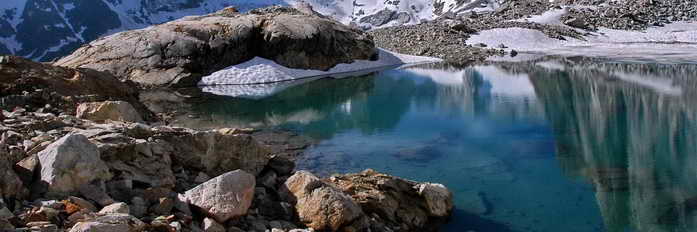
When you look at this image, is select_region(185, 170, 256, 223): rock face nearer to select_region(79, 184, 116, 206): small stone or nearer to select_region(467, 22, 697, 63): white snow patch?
select_region(79, 184, 116, 206): small stone

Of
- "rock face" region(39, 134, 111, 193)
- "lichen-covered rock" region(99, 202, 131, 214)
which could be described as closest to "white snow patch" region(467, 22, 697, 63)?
"rock face" region(39, 134, 111, 193)

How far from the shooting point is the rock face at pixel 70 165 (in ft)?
29.0

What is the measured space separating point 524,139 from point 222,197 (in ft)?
45.4

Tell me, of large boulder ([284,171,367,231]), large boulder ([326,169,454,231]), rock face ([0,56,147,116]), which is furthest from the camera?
rock face ([0,56,147,116])

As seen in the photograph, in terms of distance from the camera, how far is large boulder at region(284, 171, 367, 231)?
1062 centimetres

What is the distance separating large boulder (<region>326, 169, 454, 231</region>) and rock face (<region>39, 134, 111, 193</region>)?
15.6 ft

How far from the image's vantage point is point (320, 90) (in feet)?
130

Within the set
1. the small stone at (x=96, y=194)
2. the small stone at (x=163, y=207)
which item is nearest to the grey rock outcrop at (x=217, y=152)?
the small stone at (x=163, y=207)

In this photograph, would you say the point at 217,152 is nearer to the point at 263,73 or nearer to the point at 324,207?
the point at 324,207

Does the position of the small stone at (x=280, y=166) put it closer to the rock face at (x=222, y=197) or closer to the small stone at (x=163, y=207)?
the rock face at (x=222, y=197)

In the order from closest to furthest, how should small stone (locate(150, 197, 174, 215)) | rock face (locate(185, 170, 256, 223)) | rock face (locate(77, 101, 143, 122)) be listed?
small stone (locate(150, 197, 174, 215)) → rock face (locate(185, 170, 256, 223)) → rock face (locate(77, 101, 143, 122))

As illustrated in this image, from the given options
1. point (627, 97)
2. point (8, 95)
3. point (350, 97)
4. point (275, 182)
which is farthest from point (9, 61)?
point (627, 97)

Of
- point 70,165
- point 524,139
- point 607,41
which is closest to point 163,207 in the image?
point 70,165

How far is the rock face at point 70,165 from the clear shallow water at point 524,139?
6627 millimetres
